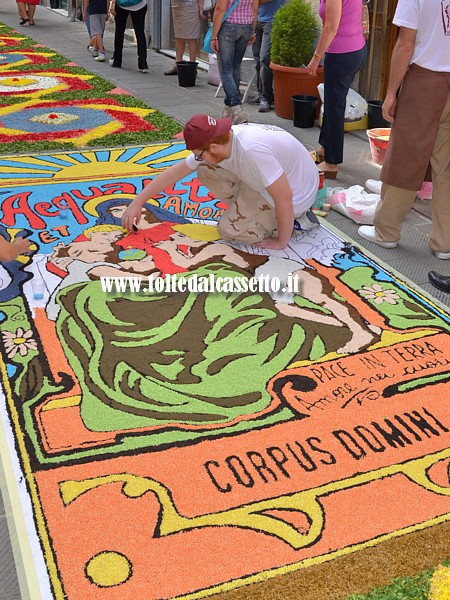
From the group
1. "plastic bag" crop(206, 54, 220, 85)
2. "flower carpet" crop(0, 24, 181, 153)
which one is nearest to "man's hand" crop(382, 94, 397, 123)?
"flower carpet" crop(0, 24, 181, 153)

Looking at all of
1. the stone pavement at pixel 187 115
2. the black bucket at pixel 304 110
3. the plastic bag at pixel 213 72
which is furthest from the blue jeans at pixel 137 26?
the black bucket at pixel 304 110

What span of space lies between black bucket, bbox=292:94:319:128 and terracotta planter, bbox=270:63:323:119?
0.12m

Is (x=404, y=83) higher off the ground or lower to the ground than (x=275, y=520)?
higher

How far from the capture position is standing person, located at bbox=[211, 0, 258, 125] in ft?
20.0

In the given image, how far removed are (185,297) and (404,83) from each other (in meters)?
1.56

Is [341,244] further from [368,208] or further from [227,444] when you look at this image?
[227,444]

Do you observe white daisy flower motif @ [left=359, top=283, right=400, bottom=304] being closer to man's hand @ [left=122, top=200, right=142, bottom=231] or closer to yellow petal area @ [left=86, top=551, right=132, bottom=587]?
man's hand @ [left=122, top=200, right=142, bottom=231]

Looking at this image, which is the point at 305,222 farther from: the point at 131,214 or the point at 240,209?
the point at 131,214

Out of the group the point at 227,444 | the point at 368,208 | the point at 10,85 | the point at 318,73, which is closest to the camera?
the point at 227,444

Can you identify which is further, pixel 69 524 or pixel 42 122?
pixel 42 122

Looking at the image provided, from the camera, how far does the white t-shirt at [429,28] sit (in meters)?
3.44

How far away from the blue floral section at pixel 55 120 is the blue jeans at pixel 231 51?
1105 mm

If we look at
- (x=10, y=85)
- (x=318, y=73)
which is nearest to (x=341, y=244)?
(x=318, y=73)

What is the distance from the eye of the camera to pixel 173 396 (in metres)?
2.76
